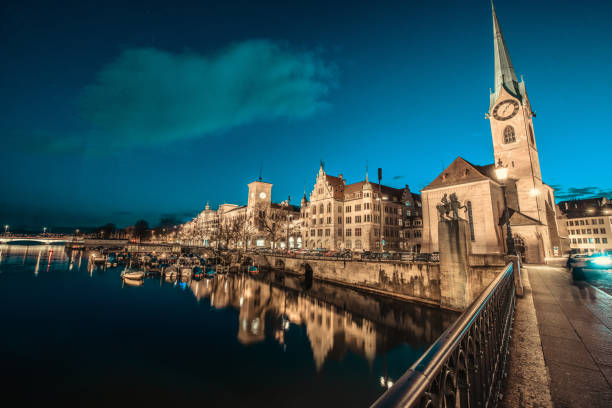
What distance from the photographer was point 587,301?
9.28 metres

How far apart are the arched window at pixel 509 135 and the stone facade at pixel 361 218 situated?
76.5 ft

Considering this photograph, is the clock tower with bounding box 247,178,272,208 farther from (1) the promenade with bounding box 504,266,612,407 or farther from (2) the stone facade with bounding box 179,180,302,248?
(1) the promenade with bounding box 504,266,612,407

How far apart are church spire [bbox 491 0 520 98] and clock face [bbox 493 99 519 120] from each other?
1736 mm

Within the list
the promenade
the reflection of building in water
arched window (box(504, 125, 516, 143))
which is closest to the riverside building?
arched window (box(504, 125, 516, 143))

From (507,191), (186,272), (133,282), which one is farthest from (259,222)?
(507,191)

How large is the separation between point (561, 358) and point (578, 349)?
0.78 meters

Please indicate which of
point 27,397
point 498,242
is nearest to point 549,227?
point 498,242

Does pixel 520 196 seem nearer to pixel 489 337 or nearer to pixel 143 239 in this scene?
pixel 489 337

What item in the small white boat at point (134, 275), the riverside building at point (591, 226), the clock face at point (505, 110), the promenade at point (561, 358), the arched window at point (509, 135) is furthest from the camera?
the riverside building at point (591, 226)

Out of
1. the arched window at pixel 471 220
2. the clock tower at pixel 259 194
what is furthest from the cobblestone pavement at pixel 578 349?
the clock tower at pixel 259 194

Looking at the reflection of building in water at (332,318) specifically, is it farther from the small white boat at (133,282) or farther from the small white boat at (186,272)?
the small white boat at (186,272)

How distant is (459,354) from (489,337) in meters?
1.97

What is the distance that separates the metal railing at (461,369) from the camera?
1.63 m

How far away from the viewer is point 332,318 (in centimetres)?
2702
